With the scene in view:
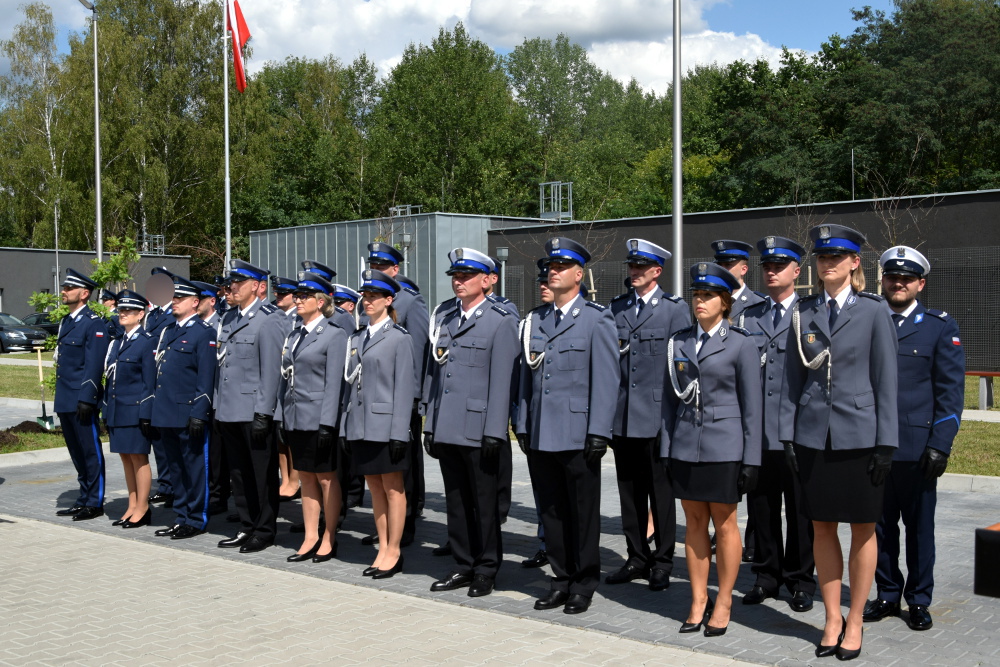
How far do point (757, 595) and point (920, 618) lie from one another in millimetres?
984

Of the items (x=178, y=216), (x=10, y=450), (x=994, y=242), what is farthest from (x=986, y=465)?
(x=178, y=216)

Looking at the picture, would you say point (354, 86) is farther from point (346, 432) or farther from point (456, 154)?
point (346, 432)

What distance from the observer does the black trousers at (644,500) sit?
7.04 m

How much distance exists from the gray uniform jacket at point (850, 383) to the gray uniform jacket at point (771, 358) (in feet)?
0.96

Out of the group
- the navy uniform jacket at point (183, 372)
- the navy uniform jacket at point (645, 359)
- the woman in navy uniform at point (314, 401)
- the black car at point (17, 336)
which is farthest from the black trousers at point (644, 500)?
the black car at point (17, 336)

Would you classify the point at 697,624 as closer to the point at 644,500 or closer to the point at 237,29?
the point at 644,500

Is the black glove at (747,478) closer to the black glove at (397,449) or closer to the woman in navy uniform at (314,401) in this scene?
the black glove at (397,449)

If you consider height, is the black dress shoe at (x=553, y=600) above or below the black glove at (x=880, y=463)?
below

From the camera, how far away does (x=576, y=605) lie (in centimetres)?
635

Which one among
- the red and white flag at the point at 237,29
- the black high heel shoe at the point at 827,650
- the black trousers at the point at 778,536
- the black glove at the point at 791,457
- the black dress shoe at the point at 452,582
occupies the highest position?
the red and white flag at the point at 237,29

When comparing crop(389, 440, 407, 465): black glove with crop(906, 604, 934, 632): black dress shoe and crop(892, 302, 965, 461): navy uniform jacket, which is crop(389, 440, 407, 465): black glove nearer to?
crop(892, 302, 965, 461): navy uniform jacket

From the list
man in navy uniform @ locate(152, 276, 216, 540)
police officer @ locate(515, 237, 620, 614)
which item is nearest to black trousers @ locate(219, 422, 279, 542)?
man in navy uniform @ locate(152, 276, 216, 540)

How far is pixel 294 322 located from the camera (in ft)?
27.9

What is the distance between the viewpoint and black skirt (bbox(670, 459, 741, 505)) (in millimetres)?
5805
